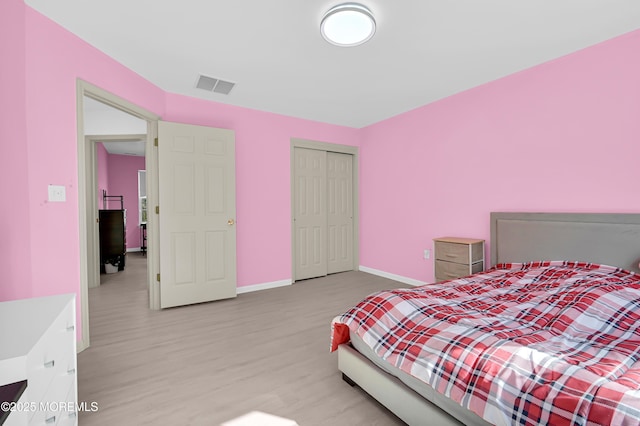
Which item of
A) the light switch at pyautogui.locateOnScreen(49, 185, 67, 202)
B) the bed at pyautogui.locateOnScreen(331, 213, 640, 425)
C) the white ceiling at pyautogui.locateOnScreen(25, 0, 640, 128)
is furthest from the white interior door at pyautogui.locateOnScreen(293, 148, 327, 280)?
the light switch at pyautogui.locateOnScreen(49, 185, 67, 202)

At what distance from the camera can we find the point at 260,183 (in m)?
4.14

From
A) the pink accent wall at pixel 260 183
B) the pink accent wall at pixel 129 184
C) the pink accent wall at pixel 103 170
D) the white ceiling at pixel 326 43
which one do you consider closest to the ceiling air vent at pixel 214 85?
the white ceiling at pixel 326 43

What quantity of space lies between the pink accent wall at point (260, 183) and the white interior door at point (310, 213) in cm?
20

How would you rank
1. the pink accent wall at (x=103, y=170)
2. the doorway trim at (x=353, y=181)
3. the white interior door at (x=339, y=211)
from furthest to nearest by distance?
the pink accent wall at (x=103, y=170) → the white interior door at (x=339, y=211) → the doorway trim at (x=353, y=181)

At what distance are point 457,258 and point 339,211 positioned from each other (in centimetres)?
221

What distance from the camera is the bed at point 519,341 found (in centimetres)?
105

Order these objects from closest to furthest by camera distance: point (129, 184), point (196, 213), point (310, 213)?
point (196, 213) → point (310, 213) → point (129, 184)

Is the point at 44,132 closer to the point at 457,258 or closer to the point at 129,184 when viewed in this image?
the point at 457,258

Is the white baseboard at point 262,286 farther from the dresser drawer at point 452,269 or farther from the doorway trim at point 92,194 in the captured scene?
the dresser drawer at point 452,269

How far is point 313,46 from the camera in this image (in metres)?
2.49

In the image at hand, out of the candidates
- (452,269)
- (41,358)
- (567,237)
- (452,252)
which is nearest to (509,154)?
(567,237)

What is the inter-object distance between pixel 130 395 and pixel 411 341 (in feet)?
5.77

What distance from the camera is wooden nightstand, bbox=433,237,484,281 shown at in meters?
3.12

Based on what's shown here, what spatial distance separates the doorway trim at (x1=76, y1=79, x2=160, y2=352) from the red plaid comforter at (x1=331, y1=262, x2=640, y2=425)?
85.3 inches
